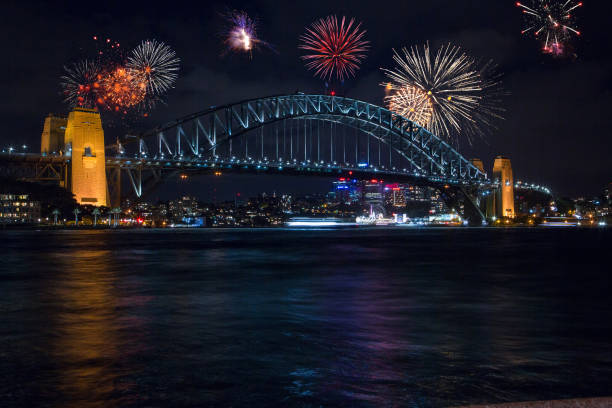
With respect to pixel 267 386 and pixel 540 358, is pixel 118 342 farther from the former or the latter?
pixel 540 358

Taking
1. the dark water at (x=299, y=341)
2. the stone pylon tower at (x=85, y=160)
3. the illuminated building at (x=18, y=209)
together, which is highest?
the stone pylon tower at (x=85, y=160)

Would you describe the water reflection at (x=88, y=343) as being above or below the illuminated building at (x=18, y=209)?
below

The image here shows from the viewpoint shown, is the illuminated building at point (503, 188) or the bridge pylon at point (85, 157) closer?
the bridge pylon at point (85, 157)

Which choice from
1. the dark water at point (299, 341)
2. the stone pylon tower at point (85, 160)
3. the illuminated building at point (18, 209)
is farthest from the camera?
the illuminated building at point (18, 209)

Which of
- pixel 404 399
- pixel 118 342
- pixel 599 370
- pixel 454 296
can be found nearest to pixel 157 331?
pixel 118 342

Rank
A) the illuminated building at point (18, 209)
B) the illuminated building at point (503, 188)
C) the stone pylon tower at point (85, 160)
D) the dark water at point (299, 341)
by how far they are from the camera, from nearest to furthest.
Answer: the dark water at point (299, 341) < the stone pylon tower at point (85, 160) < the illuminated building at point (18, 209) < the illuminated building at point (503, 188)

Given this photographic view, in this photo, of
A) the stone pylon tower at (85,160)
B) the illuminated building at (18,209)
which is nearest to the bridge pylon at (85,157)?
the stone pylon tower at (85,160)

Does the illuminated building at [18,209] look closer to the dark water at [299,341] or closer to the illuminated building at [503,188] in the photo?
the dark water at [299,341]
